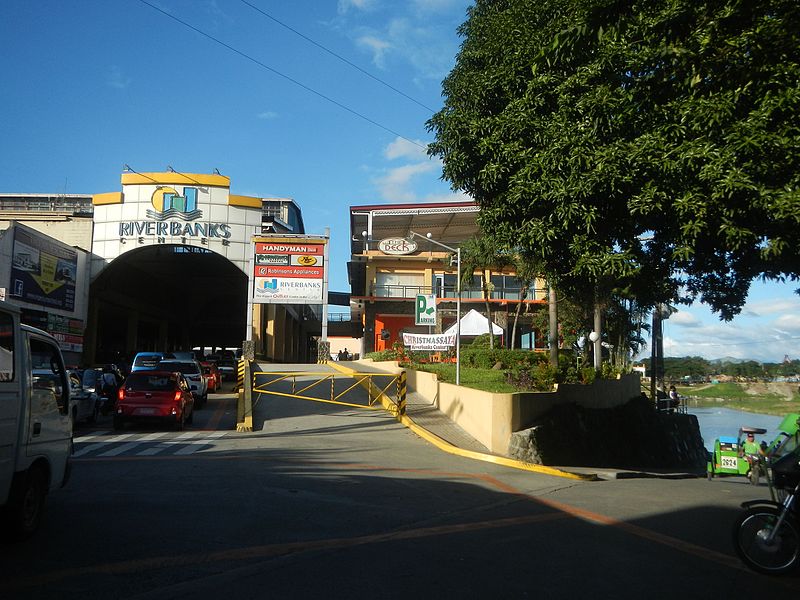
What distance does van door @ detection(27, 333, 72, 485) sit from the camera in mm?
6754

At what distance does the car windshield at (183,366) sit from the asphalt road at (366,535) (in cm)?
1390

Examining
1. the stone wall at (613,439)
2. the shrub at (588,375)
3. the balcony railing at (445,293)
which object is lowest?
the stone wall at (613,439)

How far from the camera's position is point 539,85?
1091cm

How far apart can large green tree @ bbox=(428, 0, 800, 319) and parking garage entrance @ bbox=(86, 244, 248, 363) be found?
120 ft

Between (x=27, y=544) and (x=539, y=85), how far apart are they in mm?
9105

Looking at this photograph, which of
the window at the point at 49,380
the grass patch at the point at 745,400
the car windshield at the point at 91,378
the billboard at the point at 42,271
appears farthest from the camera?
the billboard at the point at 42,271

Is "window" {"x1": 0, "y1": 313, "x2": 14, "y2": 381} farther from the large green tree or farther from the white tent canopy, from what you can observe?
the white tent canopy

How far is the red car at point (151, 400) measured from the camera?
1808cm

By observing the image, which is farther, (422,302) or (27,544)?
(422,302)

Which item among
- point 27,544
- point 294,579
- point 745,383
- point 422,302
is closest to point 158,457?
point 27,544

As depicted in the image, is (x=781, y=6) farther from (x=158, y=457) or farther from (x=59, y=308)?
(x=59, y=308)

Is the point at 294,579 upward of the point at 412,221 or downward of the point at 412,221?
downward

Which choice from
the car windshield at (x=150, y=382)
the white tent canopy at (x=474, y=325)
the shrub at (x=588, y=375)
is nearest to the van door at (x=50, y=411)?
the car windshield at (x=150, y=382)

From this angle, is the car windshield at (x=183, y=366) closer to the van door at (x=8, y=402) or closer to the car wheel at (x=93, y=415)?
the car wheel at (x=93, y=415)
